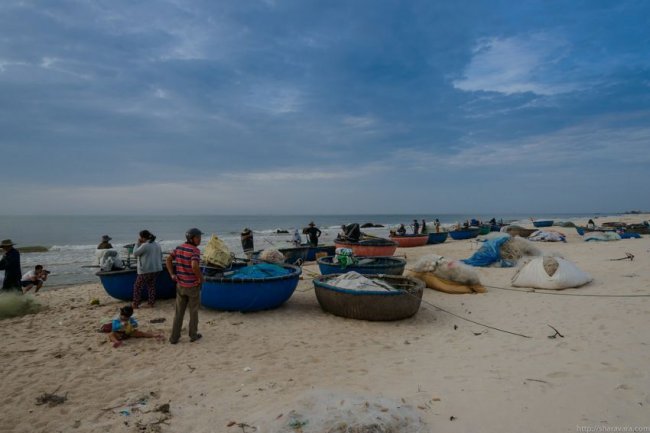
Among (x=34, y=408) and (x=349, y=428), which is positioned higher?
(x=349, y=428)

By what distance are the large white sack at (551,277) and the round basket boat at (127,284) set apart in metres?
9.65

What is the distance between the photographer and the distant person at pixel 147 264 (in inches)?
344

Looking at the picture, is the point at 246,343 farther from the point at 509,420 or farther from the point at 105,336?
the point at 509,420

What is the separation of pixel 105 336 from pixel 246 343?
8.75ft

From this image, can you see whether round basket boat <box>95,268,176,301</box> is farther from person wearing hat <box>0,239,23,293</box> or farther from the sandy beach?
person wearing hat <box>0,239,23,293</box>

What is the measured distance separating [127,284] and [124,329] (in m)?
3.29

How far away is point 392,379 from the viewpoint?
496cm

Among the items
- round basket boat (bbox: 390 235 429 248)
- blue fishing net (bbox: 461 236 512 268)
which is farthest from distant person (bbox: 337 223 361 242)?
round basket boat (bbox: 390 235 429 248)

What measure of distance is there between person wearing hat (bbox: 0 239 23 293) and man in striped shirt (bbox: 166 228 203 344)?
6127mm

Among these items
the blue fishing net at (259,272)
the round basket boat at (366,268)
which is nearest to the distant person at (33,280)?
the blue fishing net at (259,272)

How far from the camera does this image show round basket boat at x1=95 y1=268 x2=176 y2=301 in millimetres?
9461

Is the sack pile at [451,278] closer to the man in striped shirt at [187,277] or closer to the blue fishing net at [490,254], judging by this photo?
the blue fishing net at [490,254]

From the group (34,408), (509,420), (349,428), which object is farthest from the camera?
(34,408)

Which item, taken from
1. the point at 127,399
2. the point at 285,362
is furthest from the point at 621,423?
the point at 127,399
